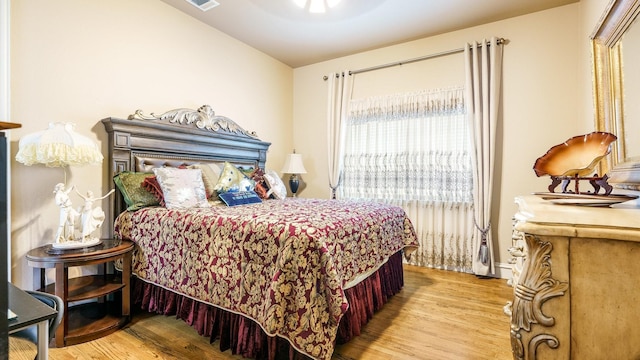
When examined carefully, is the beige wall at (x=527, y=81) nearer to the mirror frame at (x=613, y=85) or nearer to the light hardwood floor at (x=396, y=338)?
the mirror frame at (x=613, y=85)

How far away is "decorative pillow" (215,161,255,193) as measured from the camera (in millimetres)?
2756

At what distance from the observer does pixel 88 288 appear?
197 centimetres

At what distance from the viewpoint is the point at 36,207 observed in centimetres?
206

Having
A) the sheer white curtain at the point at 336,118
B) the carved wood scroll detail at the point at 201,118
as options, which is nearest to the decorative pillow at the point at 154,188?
the carved wood scroll detail at the point at 201,118

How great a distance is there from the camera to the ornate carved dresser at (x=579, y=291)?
73 cm

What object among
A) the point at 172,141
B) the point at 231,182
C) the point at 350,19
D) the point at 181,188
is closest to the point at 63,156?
the point at 181,188

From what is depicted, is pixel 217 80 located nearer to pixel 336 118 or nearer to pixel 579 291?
pixel 336 118

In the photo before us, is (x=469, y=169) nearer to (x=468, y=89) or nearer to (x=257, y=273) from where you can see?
(x=468, y=89)

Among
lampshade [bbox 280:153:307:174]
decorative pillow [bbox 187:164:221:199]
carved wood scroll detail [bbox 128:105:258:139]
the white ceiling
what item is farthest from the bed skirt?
the white ceiling

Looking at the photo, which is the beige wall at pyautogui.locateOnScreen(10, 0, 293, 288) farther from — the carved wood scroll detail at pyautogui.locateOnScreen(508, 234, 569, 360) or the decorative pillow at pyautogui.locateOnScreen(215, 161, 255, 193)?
the carved wood scroll detail at pyautogui.locateOnScreen(508, 234, 569, 360)

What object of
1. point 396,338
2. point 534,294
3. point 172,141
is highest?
point 172,141

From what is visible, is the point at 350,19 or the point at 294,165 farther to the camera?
the point at 294,165

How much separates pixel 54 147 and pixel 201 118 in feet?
4.75

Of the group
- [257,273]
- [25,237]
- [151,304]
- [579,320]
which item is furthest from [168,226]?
[579,320]
